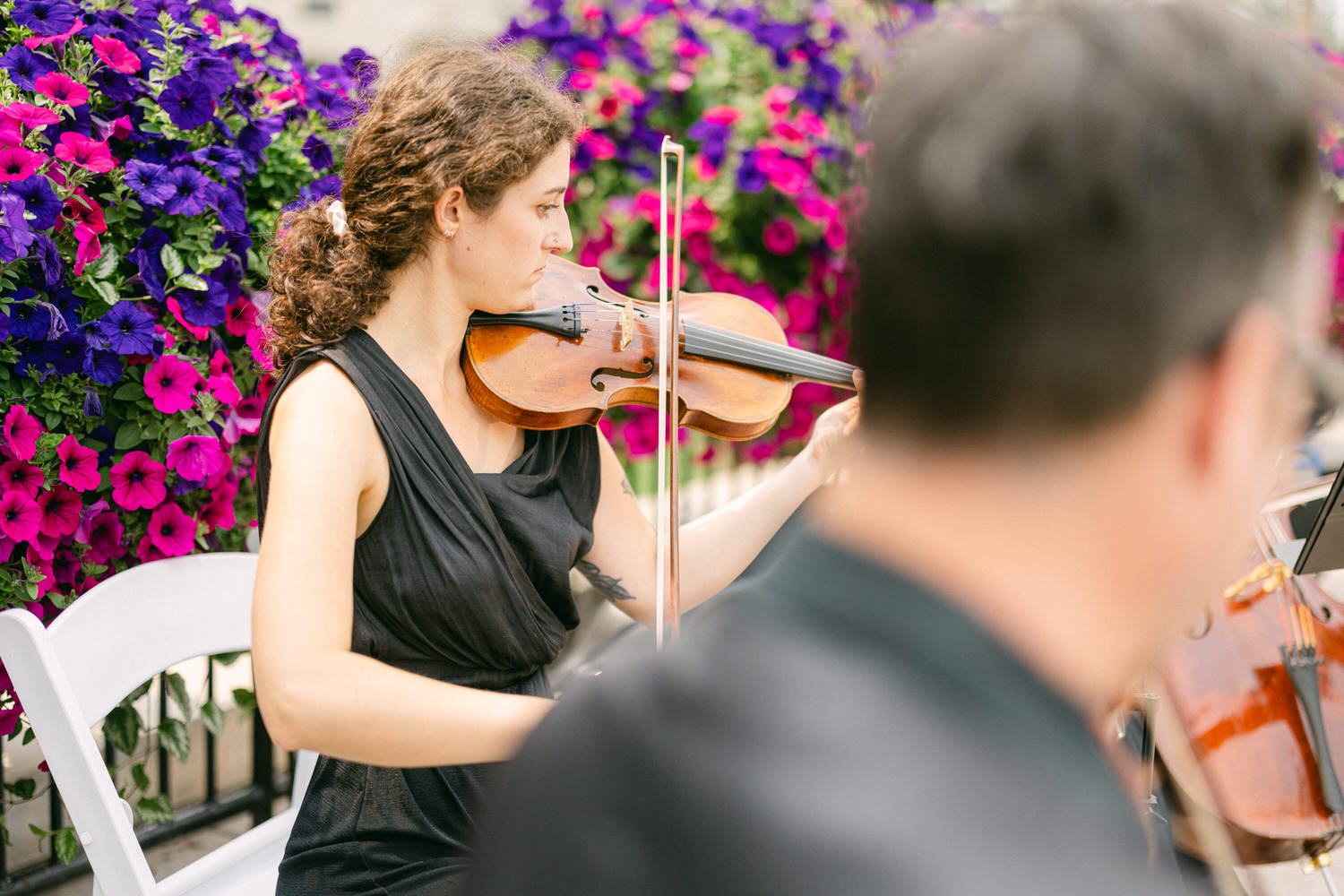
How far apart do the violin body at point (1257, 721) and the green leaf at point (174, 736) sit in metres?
1.64

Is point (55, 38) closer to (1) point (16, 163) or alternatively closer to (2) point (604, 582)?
(1) point (16, 163)

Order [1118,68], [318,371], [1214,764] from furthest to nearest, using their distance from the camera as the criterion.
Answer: [1214,764] < [318,371] < [1118,68]

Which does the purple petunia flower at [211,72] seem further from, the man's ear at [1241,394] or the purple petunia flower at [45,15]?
the man's ear at [1241,394]

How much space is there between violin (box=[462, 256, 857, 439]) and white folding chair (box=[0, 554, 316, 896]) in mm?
500

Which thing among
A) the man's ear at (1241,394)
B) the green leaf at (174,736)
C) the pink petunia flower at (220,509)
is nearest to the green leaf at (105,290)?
the pink petunia flower at (220,509)

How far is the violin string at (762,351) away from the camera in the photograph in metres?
1.82

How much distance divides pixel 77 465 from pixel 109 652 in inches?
10.6

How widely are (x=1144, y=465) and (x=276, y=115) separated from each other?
166cm

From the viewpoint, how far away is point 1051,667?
16.6 inches

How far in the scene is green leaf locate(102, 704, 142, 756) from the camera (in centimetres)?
169

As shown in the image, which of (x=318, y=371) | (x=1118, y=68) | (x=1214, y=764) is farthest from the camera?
(x=1214, y=764)

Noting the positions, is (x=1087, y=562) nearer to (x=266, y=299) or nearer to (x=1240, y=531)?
(x=1240, y=531)

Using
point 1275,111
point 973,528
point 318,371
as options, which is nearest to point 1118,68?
point 1275,111

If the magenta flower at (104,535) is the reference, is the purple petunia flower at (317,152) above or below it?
above
